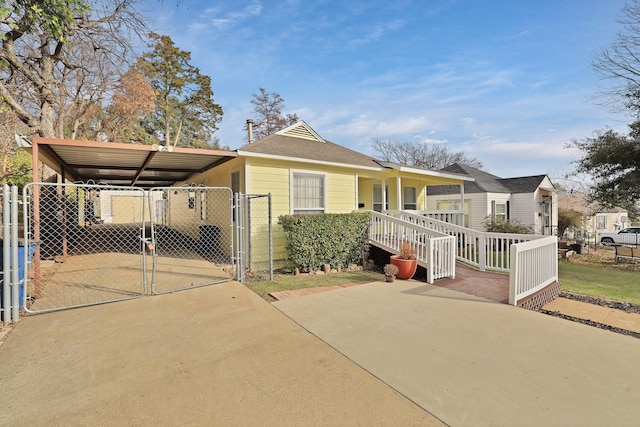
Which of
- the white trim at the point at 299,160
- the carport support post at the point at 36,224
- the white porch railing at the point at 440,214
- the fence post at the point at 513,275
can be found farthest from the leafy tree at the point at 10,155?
the fence post at the point at 513,275

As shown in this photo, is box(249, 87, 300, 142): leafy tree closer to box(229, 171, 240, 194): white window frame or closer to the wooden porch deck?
box(229, 171, 240, 194): white window frame

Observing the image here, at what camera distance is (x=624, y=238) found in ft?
62.9

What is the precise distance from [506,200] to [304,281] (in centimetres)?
1733

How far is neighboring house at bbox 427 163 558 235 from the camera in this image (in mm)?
17297

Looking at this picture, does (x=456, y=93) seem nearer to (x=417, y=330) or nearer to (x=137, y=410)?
(x=417, y=330)

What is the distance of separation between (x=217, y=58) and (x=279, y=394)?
10.9m

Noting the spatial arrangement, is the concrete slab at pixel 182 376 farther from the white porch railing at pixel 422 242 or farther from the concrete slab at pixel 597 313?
the concrete slab at pixel 597 313

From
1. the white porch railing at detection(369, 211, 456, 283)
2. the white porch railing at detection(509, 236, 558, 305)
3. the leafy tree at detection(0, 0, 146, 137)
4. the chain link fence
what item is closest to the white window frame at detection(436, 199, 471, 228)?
the white porch railing at detection(369, 211, 456, 283)

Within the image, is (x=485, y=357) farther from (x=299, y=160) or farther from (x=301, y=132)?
(x=301, y=132)

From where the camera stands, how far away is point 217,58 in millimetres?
10219

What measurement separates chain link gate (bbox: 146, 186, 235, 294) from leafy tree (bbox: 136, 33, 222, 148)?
39.1ft

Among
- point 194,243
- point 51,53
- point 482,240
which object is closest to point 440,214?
point 482,240

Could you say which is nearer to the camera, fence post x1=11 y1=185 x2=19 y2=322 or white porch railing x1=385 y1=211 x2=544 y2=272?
fence post x1=11 y1=185 x2=19 y2=322

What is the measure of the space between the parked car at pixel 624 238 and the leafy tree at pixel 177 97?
32.4 meters
